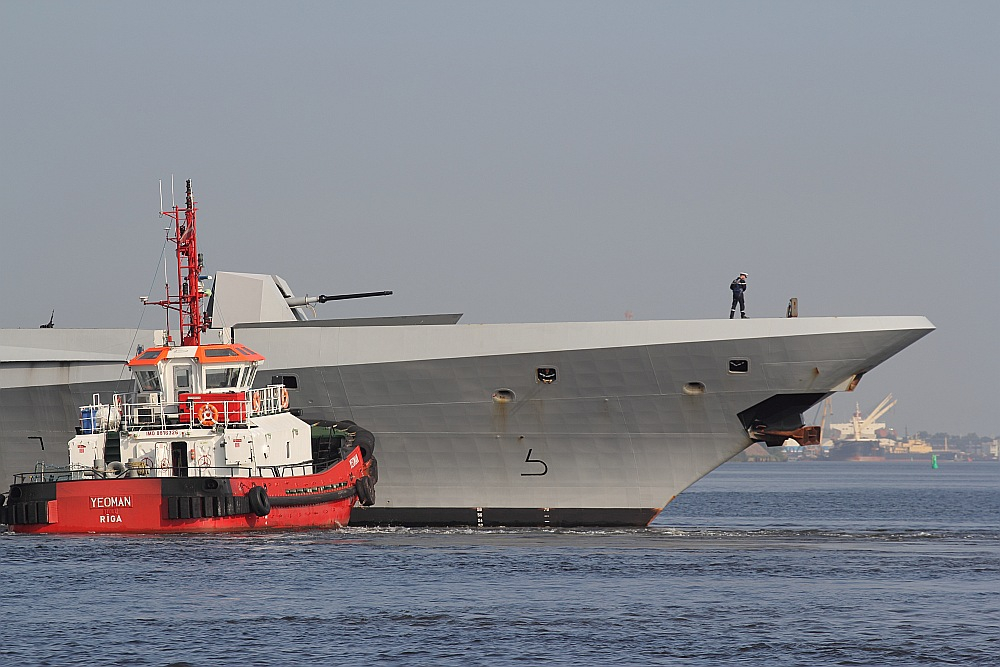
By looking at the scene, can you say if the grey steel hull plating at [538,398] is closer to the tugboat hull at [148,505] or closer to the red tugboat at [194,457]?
the red tugboat at [194,457]

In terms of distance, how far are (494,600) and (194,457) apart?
394 inches

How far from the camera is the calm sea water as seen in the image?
1469cm

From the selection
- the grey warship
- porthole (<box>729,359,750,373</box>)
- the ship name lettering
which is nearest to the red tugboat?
the ship name lettering

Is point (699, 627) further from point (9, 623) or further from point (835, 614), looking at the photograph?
point (9, 623)

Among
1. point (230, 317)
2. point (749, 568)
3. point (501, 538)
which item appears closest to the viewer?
point (749, 568)

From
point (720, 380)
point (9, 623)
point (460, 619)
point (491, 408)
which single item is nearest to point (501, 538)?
point (491, 408)

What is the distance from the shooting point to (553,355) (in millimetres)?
27312

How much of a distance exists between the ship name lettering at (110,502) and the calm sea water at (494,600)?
28.2 inches

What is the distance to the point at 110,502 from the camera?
24578mm

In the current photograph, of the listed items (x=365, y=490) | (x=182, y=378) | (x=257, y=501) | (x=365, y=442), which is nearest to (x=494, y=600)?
(x=257, y=501)

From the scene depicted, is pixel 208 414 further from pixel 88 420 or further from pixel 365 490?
pixel 365 490

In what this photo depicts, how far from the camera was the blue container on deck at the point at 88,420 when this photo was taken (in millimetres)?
26625

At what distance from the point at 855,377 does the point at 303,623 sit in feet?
47.2

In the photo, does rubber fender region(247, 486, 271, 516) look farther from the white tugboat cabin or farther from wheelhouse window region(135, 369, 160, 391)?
wheelhouse window region(135, 369, 160, 391)
